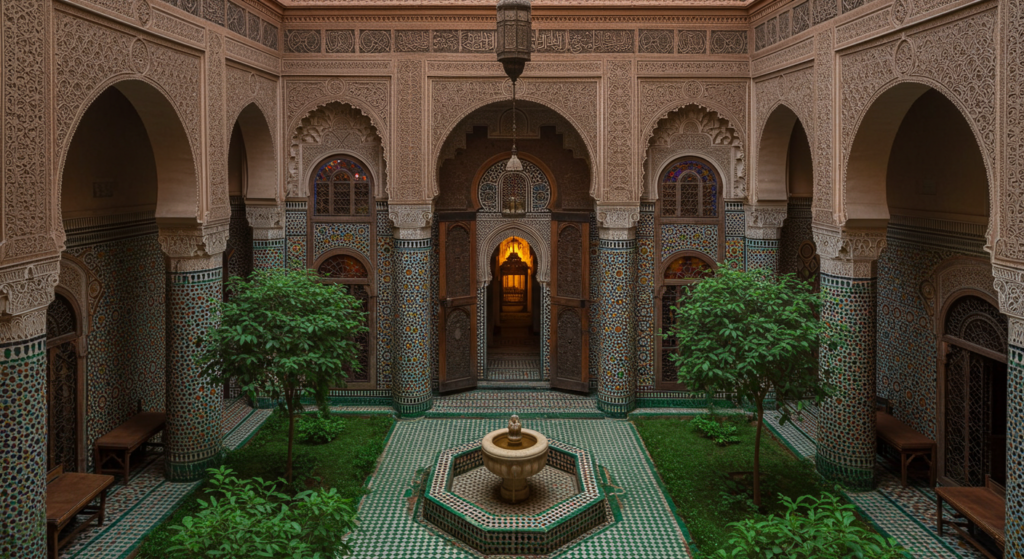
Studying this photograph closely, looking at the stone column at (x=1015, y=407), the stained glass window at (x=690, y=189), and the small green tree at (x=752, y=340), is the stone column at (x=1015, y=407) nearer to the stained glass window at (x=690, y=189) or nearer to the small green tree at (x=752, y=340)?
the small green tree at (x=752, y=340)

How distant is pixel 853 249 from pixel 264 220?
6220 mm

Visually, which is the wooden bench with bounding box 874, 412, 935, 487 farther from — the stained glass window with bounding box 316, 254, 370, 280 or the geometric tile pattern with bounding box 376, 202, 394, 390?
the stained glass window with bounding box 316, 254, 370, 280

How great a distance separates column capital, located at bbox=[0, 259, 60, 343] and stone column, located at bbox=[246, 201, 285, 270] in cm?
422

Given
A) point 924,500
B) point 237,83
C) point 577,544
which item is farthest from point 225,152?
point 924,500

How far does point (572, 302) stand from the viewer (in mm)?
9633

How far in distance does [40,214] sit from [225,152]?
106 inches

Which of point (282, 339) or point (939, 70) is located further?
point (282, 339)

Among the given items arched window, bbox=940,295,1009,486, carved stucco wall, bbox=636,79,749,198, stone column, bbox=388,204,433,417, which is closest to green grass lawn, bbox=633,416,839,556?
arched window, bbox=940,295,1009,486

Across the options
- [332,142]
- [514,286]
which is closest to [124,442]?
[332,142]

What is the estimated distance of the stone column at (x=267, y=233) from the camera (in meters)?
8.79

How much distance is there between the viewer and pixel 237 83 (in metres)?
7.39

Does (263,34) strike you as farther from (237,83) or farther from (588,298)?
(588,298)

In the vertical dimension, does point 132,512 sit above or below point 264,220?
below

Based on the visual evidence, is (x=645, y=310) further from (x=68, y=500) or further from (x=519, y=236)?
(x=68, y=500)
